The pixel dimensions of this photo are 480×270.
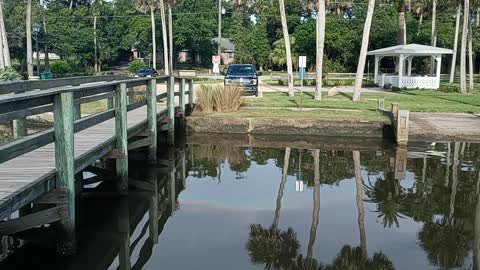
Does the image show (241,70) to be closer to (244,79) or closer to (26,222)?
(244,79)

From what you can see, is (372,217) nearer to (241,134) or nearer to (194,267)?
(194,267)

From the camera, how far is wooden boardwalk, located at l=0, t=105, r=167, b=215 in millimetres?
5848

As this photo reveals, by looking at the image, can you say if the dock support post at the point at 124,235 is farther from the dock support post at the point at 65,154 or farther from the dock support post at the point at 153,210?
the dock support post at the point at 65,154

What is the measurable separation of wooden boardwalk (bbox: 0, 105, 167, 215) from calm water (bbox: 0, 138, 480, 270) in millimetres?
947

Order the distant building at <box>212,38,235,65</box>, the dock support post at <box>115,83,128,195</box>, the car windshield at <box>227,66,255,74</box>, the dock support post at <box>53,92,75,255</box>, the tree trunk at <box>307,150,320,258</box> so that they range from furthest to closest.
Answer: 1. the distant building at <box>212,38,235,65</box>
2. the car windshield at <box>227,66,255,74</box>
3. the dock support post at <box>115,83,128,195</box>
4. the tree trunk at <box>307,150,320,258</box>
5. the dock support post at <box>53,92,75,255</box>

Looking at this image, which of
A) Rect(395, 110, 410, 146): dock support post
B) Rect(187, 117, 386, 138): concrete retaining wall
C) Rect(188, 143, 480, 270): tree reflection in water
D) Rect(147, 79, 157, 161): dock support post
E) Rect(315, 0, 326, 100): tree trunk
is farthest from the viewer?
Rect(315, 0, 326, 100): tree trunk

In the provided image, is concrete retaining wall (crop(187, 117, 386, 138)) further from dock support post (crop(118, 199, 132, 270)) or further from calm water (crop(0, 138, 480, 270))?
dock support post (crop(118, 199, 132, 270))

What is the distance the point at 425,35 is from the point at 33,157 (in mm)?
53969

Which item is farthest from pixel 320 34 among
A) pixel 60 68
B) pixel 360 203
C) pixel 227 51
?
pixel 227 51

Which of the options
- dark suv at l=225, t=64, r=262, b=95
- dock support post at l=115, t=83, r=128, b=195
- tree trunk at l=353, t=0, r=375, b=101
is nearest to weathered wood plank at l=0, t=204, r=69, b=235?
dock support post at l=115, t=83, r=128, b=195

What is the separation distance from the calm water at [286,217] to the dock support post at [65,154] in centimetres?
26

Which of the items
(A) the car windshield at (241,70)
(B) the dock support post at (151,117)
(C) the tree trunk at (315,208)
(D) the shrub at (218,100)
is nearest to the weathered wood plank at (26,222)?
(C) the tree trunk at (315,208)

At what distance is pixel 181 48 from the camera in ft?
237

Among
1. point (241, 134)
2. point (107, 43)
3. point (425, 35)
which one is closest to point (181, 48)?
point (107, 43)
